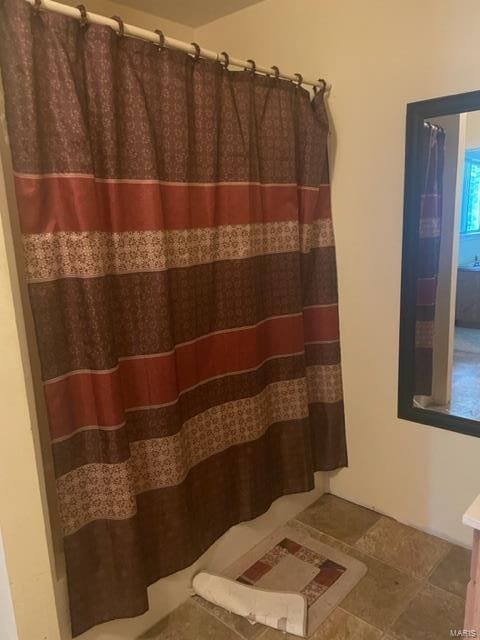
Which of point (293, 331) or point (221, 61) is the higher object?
point (221, 61)

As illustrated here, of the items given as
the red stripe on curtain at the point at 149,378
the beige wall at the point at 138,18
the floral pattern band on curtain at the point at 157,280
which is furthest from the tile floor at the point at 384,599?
the beige wall at the point at 138,18

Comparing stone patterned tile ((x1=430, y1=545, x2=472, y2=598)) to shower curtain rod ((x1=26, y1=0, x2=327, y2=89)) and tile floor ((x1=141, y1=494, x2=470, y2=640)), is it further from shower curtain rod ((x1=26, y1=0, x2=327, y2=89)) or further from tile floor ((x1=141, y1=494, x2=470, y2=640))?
shower curtain rod ((x1=26, y1=0, x2=327, y2=89))

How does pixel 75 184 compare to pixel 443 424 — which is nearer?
pixel 75 184

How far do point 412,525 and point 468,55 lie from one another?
1853 millimetres

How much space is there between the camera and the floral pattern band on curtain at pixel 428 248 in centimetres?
181

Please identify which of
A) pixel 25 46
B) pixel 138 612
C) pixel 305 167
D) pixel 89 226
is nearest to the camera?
pixel 25 46

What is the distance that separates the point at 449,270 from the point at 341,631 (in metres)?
1.36

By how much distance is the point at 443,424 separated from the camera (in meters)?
1.91

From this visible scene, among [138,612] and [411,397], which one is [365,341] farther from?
[138,612]

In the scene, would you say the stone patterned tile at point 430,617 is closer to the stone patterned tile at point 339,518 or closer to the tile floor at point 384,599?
the tile floor at point 384,599

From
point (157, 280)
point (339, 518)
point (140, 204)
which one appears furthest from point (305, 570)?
point (140, 204)

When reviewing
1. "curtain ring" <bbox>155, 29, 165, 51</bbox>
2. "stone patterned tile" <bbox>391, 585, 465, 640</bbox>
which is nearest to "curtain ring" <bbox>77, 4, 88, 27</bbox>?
"curtain ring" <bbox>155, 29, 165, 51</bbox>

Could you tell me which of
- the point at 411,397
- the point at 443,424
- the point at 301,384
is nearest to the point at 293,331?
the point at 301,384

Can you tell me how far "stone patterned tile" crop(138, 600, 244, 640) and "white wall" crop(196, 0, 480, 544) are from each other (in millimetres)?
920
